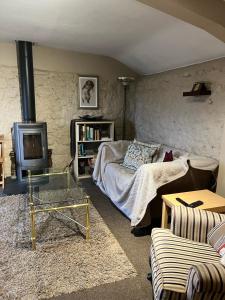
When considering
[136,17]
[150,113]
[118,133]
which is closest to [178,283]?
[136,17]

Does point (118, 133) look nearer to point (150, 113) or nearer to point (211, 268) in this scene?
point (150, 113)

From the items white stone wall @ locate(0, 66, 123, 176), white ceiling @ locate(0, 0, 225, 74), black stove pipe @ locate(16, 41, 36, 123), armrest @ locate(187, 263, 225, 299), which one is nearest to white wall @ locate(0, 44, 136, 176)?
white stone wall @ locate(0, 66, 123, 176)

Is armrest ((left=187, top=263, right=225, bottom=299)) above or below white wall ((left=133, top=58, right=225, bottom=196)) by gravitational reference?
below

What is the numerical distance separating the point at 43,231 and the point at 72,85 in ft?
8.81

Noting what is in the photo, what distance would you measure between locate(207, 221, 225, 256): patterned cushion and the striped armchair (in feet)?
0.10

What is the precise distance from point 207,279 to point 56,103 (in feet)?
12.0

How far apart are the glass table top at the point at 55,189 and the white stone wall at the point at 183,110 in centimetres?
165

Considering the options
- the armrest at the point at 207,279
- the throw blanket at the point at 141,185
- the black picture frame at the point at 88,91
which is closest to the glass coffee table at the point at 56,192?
the throw blanket at the point at 141,185

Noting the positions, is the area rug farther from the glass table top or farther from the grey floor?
the glass table top

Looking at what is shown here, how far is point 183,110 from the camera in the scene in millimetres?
3297

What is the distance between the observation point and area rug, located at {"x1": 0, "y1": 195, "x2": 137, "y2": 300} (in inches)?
66.5

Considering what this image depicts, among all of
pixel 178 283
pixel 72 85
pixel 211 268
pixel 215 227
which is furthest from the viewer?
pixel 72 85

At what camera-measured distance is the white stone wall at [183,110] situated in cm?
273

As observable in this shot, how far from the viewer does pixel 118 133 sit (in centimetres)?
469
